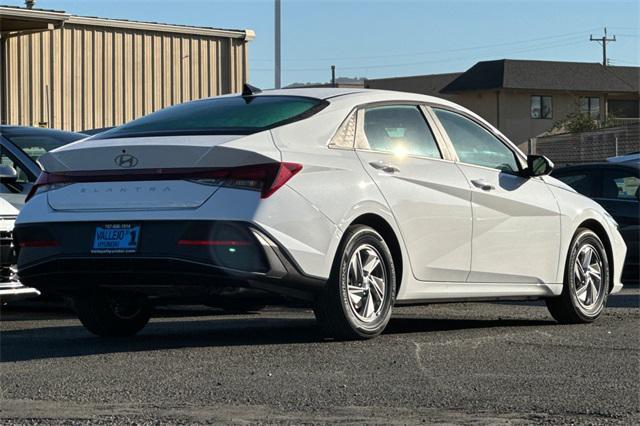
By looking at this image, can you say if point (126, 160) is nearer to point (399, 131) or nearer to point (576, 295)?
point (399, 131)

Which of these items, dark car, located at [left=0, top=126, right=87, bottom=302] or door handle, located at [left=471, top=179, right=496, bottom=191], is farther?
dark car, located at [left=0, top=126, right=87, bottom=302]

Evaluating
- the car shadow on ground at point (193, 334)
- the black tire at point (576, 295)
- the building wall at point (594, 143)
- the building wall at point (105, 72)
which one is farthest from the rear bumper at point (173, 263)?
the building wall at point (594, 143)

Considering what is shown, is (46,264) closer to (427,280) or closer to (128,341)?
(128,341)

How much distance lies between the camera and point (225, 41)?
102ft

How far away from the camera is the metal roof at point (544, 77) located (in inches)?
2766

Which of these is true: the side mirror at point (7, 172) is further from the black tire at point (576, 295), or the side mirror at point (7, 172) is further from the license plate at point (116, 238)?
the black tire at point (576, 295)

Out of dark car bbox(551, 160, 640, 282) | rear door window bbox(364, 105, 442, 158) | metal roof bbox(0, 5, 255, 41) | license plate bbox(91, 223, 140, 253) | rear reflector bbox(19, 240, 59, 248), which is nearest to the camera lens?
license plate bbox(91, 223, 140, 253)

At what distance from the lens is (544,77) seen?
71.9 m

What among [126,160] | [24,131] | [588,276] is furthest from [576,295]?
[24,131]

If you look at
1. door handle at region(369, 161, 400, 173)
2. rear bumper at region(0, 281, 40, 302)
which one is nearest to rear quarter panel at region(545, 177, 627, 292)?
door handle at region(369, 161, 400, 173)

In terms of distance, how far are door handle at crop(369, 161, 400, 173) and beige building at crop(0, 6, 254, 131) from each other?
19.4 m

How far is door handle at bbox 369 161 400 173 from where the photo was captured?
26.9 ft

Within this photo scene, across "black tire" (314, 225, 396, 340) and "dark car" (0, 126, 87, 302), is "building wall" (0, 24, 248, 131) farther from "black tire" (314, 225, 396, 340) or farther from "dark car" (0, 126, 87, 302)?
"black tire" (314, 225, 396, 340)

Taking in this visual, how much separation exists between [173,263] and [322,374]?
126cm
